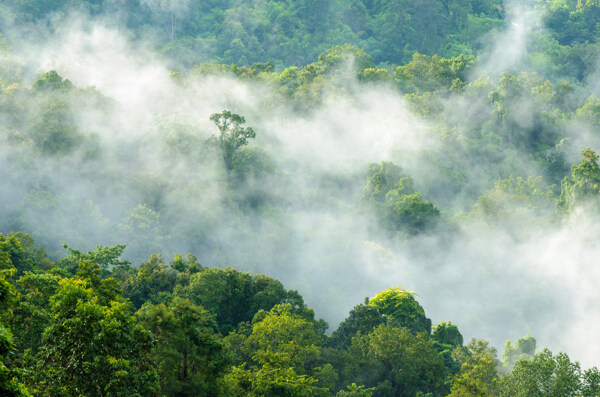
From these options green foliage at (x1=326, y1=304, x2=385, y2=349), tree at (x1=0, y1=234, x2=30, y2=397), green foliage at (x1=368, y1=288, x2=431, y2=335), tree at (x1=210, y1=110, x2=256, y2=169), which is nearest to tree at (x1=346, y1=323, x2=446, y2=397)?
green foliage at (x1=326, y1=304, x2=385, y2=349)

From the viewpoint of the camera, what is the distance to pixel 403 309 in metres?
47.4

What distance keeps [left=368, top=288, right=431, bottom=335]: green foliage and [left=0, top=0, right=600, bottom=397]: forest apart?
0.14 metres

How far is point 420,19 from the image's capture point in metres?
100

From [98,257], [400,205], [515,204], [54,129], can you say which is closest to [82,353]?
[98,257]

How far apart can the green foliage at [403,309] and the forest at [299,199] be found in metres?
0.14

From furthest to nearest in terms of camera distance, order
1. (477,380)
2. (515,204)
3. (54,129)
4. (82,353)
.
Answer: (515,204), (54,129), (477,380), (82,353)

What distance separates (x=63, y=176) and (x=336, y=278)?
20.1m

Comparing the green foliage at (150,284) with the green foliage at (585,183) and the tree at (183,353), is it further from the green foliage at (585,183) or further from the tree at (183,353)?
the green foliage at (585,183)

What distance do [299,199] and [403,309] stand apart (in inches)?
853

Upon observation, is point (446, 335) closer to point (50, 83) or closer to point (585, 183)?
point (585, 183)

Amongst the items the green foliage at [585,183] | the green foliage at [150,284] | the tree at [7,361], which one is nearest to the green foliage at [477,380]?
the green foliage at [150,284]

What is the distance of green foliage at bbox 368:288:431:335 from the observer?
47.0 metres

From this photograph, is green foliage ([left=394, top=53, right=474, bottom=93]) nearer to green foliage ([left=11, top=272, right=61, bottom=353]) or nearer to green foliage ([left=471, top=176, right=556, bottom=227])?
green foliage ([left=471, top=176, right=556, bottom=227])

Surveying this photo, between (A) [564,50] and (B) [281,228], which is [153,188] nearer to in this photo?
(B) [281,228]
